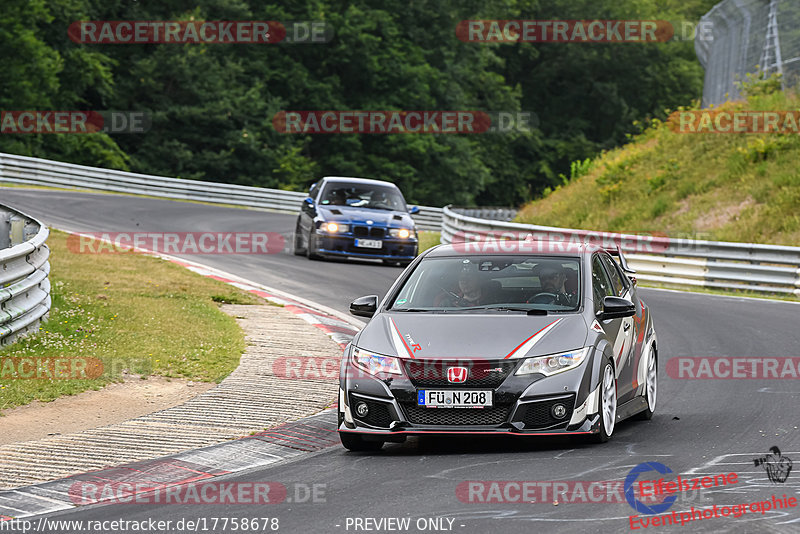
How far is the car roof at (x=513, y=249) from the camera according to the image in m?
9.29

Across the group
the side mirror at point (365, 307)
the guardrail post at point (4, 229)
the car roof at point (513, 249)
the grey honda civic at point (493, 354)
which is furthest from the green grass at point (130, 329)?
the grey honda civic at point (493, 354)

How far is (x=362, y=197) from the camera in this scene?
2394 cm

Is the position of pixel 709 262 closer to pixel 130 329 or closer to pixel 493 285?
pixel 130 329

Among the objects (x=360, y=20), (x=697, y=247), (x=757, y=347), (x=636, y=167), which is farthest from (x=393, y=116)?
(x=757, y=347)

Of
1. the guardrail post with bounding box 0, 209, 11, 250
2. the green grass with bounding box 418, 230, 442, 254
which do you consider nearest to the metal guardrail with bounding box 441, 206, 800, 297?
the green grass with bounding box 418, 230, 442, 254

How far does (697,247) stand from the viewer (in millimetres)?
21578

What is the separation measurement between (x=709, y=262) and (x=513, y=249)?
12971 millimetres

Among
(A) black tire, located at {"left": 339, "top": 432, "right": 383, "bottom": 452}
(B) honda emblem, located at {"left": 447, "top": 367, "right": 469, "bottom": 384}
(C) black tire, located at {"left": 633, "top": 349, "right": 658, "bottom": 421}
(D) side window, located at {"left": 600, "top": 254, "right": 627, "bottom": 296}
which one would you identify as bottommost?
(A) black tire, located at {"left": 339, "top": 432, "right": 383, "bottom": 452}

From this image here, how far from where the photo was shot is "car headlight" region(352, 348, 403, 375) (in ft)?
26.2

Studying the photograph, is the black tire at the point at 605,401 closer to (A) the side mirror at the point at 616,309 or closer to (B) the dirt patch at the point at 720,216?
(A) the side mirror at the point at 616,309

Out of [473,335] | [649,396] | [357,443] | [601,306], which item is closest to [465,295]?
[473,335]

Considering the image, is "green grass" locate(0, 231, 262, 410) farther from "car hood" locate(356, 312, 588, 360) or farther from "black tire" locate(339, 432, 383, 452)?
"car hood" locate(356, 312, 588, 360)

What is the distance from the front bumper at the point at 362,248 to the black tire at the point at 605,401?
1446 centimetres

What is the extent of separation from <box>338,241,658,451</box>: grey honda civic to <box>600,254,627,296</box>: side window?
41 cm
